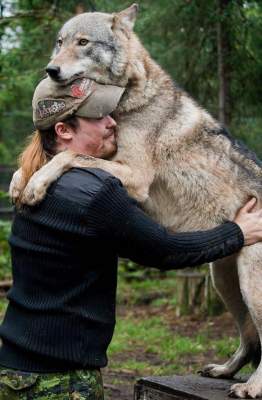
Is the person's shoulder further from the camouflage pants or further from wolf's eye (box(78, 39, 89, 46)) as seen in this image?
wolf's eye (box(78, 39, 89, 46))

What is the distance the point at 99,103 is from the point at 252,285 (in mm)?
1363

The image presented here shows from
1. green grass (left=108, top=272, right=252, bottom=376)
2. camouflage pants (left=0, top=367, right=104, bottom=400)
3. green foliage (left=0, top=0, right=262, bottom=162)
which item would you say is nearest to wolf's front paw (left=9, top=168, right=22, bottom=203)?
camouflage pants (left=0, top=367, right=104, bottom=400)

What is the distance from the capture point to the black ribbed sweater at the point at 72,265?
2.96 meters

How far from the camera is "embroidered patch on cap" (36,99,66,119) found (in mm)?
3295

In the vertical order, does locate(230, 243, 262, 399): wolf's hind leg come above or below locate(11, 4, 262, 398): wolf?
below

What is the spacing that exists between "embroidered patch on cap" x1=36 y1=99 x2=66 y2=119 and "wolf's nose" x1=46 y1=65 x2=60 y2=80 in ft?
1.77

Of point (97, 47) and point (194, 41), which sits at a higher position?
point (97, 47)

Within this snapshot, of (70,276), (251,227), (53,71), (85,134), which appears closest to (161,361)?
(251,227)

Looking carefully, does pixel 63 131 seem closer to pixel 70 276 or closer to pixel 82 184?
pixel 82 184

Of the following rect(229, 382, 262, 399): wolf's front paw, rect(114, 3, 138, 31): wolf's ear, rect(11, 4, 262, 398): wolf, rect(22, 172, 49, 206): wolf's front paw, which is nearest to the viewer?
rect(22, 172, 49, 206): wolf's front paw

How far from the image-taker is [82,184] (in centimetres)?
298

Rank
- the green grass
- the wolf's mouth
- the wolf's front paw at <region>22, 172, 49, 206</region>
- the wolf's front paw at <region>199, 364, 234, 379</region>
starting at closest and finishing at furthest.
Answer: the wolf's front paw at <region>22, 172, 49, 206</region>, the wolf's mouth, the wolf's front paw at <region>199, 364, 234, 379</region>, the green grass

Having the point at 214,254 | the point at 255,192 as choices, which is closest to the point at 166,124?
the point at 255,192

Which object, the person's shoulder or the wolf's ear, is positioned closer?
the person's shoulder
